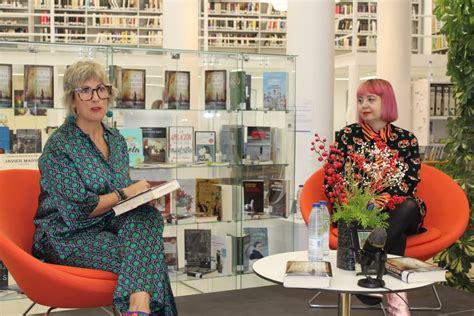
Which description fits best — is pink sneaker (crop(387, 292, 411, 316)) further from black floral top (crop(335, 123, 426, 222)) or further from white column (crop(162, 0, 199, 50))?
white column (crop(162, 0, 199, 50))

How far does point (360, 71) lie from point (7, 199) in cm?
870

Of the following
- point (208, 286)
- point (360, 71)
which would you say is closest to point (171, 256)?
point (208, 286)

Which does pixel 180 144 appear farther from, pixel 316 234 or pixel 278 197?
pixel 316 234

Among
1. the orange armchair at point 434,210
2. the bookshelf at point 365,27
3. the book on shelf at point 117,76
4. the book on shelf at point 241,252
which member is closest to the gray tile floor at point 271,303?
the book on shelf at point 241,252

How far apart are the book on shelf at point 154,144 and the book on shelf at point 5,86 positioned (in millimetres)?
793

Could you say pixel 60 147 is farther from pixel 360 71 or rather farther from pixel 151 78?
pixel 360 71

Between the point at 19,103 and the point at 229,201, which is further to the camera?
the point at 229,201

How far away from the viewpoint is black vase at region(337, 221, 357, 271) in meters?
2.80

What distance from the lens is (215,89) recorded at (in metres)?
4.32

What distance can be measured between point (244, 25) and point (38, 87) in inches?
407

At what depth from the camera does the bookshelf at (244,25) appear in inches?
536

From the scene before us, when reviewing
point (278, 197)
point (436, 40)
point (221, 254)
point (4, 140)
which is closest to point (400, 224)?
point (278, 197)

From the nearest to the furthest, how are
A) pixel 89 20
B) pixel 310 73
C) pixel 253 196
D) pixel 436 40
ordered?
pixel 253 196 → pixel 310 73 → pixel 436 40 → pixel 89 20

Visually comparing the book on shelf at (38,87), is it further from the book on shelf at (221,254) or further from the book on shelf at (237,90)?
the book on shelf at (221,254)
